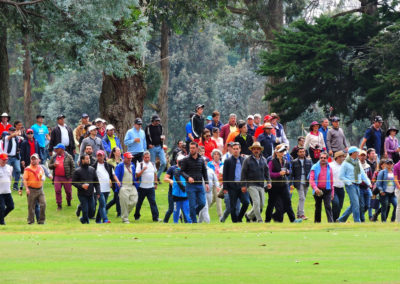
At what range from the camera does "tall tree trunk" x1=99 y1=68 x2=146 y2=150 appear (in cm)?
3095

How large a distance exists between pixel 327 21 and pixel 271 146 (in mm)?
14425

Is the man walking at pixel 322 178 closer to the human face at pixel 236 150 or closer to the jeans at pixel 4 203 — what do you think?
the human face at pixel 236 150

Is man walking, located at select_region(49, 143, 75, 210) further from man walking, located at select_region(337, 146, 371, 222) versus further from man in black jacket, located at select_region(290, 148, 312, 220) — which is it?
man walking, located at select_region(337, 146, 371, 222)

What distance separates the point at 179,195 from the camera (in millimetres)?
21453

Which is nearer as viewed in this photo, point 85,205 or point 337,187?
point 337,187

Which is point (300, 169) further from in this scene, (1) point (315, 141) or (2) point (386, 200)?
(1) point (315, 141)

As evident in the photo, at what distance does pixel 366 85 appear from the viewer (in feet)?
119

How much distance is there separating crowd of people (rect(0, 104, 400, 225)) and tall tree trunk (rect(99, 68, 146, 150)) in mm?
4620

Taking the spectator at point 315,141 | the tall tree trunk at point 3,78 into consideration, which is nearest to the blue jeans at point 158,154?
the spectator at point 315,141

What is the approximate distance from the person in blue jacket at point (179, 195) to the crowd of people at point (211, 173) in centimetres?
2

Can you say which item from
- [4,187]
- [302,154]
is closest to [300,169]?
[302,154]

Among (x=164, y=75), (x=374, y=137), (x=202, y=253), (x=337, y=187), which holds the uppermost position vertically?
(x=164, y=75)

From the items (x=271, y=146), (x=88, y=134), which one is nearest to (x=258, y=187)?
(x=271, y=146)

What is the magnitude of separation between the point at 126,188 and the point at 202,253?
970 centimetres
